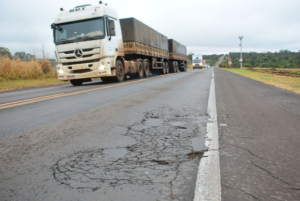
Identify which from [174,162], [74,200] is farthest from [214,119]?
[74,200]

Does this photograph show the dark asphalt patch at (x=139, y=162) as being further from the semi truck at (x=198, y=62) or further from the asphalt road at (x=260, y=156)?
the semi truck at (x=198, y=62)

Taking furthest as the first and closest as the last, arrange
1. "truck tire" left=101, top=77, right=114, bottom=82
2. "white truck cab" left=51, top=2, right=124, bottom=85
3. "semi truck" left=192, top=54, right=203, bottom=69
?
"semi truck" left=192, top=54, right=203, bottom=69 → "truck tire" left=101, top=77, right=114, bottom=82 → "white truck cab" left=51, top=2, right=124, bottom=85

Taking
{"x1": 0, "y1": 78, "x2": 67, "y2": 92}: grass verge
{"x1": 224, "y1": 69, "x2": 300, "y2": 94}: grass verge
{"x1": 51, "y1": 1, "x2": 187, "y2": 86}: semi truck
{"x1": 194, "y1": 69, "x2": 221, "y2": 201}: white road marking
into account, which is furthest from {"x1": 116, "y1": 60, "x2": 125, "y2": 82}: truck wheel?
{"x1": 194, "y1": 69, "x2": 221, "y2": 201}: white road marking

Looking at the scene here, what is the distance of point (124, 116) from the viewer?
15.1ft

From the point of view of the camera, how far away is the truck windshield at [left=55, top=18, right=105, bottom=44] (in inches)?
446

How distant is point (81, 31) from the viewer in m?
11.4

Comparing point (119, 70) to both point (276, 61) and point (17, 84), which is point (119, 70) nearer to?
point (17, 84)

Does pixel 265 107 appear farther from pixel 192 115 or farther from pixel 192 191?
pixel 192 191

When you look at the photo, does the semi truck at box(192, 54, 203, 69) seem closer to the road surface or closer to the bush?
the bush

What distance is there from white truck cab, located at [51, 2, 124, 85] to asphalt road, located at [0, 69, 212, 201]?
6.88 metres

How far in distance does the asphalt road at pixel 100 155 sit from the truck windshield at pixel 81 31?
714cm

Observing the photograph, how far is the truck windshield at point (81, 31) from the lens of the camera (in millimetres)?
11320

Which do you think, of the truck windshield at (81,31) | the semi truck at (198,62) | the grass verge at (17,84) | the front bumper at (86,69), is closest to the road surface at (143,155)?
the front bumper at (86,69)

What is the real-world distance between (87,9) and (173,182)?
36.4 ft
